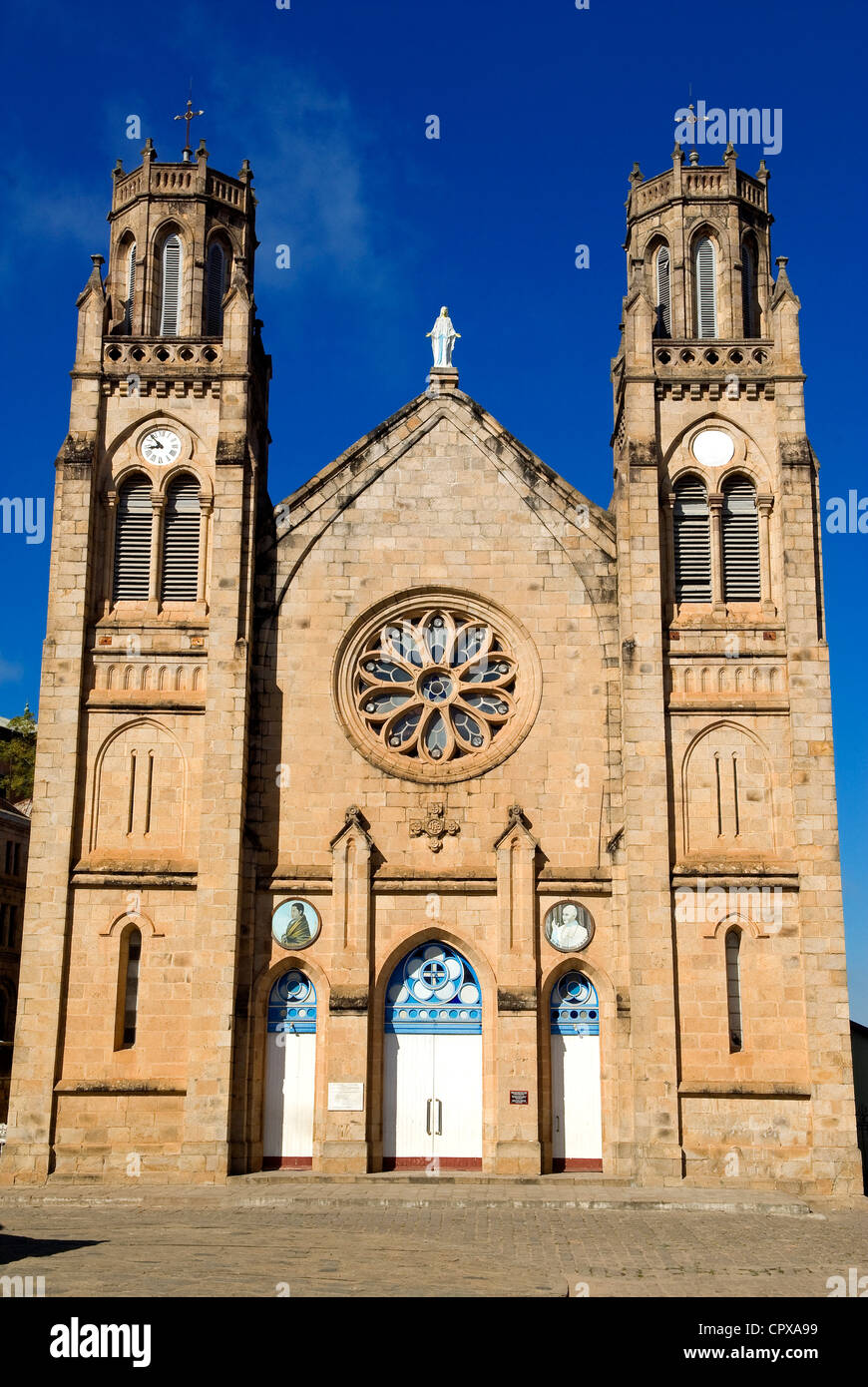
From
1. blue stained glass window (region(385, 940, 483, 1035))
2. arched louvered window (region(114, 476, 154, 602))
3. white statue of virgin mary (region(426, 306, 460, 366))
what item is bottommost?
blue stained glass window (region(385, 940, 483, 1035))

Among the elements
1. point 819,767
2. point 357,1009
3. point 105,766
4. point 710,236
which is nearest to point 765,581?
point 819,767

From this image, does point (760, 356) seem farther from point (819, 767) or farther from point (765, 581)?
point (819, 767)

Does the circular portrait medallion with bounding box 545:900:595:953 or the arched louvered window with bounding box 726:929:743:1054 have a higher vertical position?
the circular portrait medallion with bounding box 545:900:595:953

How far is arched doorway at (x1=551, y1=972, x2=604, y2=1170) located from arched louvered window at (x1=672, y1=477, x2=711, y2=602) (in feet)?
28.0

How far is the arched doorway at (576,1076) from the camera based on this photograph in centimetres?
2820

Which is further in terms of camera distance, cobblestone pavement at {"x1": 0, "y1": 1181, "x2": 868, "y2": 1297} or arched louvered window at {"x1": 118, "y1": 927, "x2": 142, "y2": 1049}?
arched louvered window at {"x1": 118, "y1": 927, "x2": 142, "y2": 1049}

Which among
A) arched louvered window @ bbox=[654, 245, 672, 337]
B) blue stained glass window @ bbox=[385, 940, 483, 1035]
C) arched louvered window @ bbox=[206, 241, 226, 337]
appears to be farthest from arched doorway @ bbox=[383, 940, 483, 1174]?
arched louvered window @ bbox=[206, 241, 226, 337]

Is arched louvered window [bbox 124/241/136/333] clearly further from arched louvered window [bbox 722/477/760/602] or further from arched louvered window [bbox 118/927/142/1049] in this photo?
arched louvered window [bbox 722/477/760/602]

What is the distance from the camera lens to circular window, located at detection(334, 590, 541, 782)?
30.4 meters

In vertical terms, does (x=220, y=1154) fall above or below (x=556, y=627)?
below

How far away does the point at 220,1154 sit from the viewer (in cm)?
2702

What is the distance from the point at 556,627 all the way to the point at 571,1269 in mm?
15492

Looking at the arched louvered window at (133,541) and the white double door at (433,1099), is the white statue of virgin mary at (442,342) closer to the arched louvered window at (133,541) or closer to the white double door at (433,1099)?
the arched louvered window at (133,541)

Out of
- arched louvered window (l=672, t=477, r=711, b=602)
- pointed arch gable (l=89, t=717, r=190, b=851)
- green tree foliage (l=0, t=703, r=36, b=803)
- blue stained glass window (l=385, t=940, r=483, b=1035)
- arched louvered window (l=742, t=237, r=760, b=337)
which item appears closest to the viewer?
blue stained glass window (l=385, t=940, r=483, b=1035)
